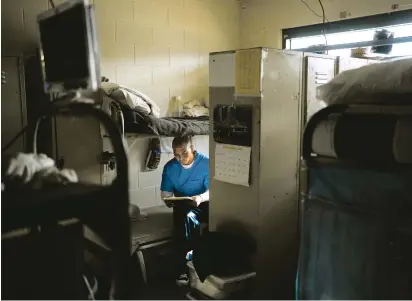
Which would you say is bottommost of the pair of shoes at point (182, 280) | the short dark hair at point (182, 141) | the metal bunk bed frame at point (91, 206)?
the pair of shoes at point (182, 280)

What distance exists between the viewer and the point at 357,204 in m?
1.22

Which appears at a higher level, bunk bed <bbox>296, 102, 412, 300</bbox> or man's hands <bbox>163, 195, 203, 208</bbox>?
bunk bed <bbox>296, 102, 412, 300</bbox>

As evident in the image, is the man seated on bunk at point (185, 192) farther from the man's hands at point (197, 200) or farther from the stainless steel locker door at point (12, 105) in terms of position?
the stainless steel locker door at point (12, 105)

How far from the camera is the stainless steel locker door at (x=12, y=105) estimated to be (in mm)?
881

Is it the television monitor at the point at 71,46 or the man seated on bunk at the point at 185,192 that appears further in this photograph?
the man seated on bunk at the point at 185,192

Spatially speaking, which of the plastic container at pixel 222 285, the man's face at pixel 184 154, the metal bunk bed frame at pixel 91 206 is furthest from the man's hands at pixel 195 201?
the metal bunk bed frame at pixel 91 206

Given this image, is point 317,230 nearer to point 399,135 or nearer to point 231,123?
point 399,135

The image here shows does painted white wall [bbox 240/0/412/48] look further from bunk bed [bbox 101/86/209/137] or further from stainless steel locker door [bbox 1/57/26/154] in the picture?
stainless steel locker door [bbox 1/57/26/154]

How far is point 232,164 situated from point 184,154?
32.5 inches

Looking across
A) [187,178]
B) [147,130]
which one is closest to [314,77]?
[147,130]

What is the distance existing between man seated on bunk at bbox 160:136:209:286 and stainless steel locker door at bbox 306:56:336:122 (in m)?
0.99

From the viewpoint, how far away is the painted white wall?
3.01 m

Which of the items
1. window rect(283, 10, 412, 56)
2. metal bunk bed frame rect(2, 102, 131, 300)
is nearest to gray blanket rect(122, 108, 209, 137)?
window rect(283, 10, 412, 56)

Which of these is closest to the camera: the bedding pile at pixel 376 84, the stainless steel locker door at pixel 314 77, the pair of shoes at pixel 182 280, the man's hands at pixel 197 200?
the bedding pile at pixel 376 84
